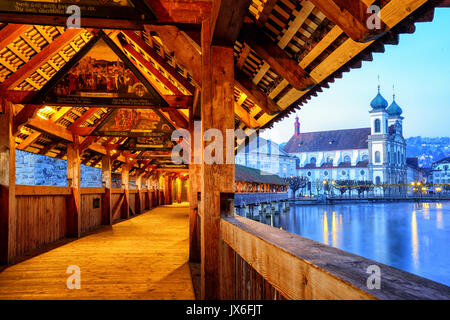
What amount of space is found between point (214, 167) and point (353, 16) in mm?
1884

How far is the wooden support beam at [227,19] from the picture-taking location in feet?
9.96

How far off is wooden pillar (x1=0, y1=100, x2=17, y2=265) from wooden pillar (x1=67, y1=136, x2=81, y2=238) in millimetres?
3788

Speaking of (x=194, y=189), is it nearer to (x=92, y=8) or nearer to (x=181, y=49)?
(x=181, y=49)

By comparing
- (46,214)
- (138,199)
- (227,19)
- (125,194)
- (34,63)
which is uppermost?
(34,63)

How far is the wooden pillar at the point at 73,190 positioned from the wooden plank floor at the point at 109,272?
774 mm

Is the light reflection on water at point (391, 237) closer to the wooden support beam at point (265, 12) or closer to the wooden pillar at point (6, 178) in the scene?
the wooden pillar at point (6, 178)

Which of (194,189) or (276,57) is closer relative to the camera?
(276,57)

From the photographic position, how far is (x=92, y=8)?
13.5 feet

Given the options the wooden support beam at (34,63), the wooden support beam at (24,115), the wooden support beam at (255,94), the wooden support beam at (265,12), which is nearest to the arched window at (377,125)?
the wooden support beam at (255,94)

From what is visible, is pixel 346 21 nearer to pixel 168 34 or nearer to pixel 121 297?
pixel 168 34

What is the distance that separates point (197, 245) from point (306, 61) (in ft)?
15.7

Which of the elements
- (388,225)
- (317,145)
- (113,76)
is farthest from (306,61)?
(317,145)

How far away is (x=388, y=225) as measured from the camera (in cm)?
4341

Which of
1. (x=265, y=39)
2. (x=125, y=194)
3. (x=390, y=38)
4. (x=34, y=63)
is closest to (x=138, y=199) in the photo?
(x=125, y=194)
